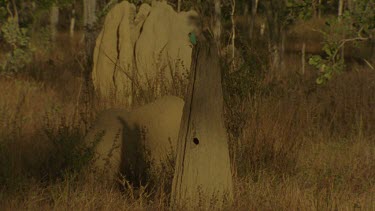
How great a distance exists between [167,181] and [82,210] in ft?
3.36

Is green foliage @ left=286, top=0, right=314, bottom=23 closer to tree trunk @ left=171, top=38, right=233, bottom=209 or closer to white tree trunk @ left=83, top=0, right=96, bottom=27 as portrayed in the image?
tree trunk @ left=171, top=38, right=233, bottom=209

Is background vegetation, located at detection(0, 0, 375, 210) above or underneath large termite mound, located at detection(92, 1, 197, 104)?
underneath

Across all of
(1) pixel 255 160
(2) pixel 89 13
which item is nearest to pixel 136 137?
(1) pixel 255 160

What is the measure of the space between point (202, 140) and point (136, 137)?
1.68 meters

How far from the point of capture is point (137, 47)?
403 inches

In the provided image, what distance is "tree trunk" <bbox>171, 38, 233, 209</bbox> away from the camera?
15.3ft

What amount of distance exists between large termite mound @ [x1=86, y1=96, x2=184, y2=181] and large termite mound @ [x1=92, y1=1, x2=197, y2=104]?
2.90 meters

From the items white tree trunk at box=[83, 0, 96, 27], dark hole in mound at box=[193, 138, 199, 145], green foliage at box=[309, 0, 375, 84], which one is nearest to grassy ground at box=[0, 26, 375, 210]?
dark hole in mound at box=[193, 138, 199, 145]

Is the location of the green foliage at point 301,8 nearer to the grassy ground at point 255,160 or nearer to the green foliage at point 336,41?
the green foliage at point 336,41

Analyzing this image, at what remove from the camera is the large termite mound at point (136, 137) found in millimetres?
6012

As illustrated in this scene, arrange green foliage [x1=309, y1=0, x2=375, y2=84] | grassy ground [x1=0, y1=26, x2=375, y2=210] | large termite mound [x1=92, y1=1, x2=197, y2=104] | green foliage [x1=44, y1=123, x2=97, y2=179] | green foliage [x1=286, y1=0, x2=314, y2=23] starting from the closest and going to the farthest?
1. grassy ground [x1=0, y1=26, x2=375, y2=210]
2. green foliage [x1=44, y1=123, x2=97, y2=179]
3. green foliage [x1=309, y1=0, x2=375, y2=84]
4. green foliage [x1=286, y1=0, x2=314, y2=23]
5. large termite mound [x1=92, y1=1, x2=197, y2=104]

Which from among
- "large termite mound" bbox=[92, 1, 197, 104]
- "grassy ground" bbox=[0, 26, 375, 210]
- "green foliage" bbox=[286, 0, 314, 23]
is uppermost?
"green foliage" bbox=[286, 0, 314, 23]

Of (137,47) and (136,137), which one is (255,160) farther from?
(137,47)

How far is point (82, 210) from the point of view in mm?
4789
